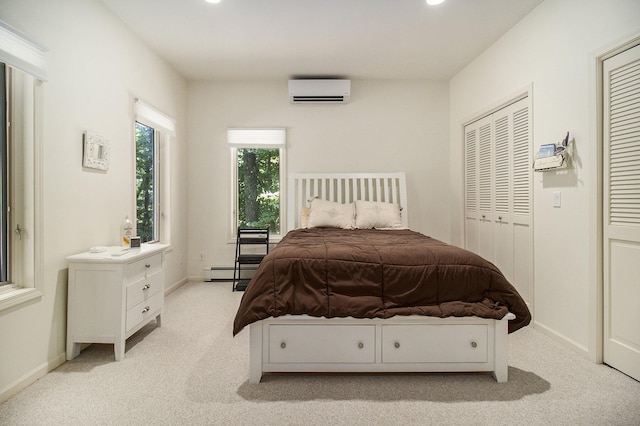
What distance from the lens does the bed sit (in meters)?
1.90

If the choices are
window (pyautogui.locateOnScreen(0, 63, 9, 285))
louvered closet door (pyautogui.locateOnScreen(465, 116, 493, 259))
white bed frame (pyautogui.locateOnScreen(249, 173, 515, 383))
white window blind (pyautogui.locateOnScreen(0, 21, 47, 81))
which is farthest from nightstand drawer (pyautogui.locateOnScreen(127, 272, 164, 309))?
louvered closet door (pyautogui.locateOnScreen(465, 116, 493, 259))

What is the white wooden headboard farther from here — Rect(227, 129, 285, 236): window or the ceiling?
the ceiling

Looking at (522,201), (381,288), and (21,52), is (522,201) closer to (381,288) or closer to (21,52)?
(381,288)

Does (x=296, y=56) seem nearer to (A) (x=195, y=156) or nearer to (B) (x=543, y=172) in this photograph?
(A) (x=195, y=156)

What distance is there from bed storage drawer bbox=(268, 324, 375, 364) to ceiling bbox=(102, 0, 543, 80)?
245cm

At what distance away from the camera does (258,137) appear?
4359 mm

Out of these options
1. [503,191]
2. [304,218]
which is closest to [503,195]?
[503,191]

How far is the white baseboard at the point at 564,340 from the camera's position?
2.26 metres

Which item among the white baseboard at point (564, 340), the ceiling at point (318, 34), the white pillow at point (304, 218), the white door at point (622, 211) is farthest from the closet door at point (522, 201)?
the white pillow at point (304, 218)

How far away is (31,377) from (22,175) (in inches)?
45.9

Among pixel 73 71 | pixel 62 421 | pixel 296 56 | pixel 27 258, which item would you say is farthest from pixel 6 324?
pixel 296 56

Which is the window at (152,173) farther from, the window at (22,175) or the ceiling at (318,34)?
the window at (22,175)

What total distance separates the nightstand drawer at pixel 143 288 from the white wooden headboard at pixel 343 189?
1745mm

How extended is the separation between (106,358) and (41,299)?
1.83ft
